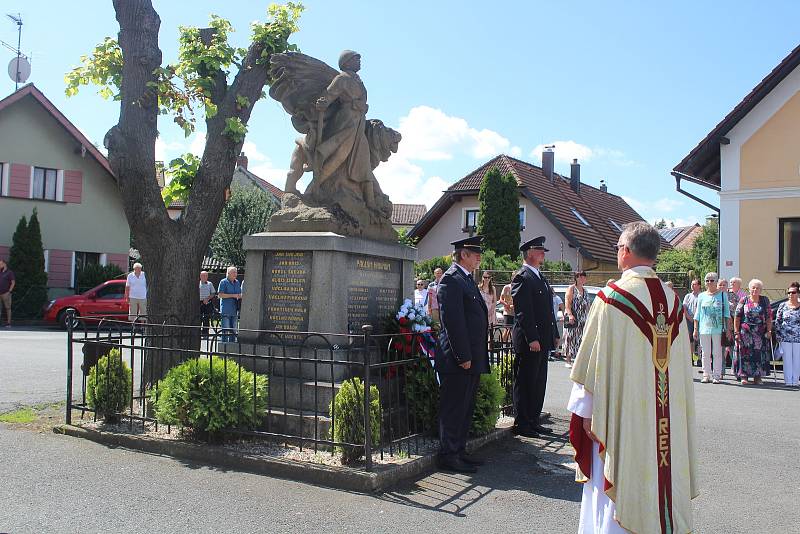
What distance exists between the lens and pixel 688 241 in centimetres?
7106

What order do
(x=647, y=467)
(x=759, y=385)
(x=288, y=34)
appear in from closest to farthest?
(x=647, y=467), (x=288, y=34), (x=759, y=385)

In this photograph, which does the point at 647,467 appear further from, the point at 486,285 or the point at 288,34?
the point at 486,285

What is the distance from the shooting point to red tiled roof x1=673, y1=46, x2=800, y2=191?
18.8 m

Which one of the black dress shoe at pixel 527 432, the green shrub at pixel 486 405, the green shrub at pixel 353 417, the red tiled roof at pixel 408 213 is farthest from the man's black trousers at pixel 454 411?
the red tiled roof at pixel 408 213

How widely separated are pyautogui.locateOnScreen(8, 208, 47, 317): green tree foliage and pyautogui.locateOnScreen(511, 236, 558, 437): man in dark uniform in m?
21.9

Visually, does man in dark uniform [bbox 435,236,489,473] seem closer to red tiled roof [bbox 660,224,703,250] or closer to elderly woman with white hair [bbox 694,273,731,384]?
elderly woman with white hair [bbox 694,273,731,384]

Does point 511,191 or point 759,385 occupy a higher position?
point 511,191

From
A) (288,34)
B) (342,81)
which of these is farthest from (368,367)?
(288,34)

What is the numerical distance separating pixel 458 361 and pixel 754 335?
346 inches

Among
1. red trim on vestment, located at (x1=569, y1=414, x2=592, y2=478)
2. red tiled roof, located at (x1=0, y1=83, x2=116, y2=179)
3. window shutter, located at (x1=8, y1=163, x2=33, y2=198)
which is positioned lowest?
red trim on vestment, located at (x1=569, y1=414, x2=592, y2=478)

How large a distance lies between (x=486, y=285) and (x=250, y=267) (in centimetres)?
790

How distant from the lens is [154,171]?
8953mm

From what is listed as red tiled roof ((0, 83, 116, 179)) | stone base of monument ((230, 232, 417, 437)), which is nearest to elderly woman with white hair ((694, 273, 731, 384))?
stone base of monument ((230, 232, 417, 437))

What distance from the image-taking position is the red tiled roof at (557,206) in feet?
116
